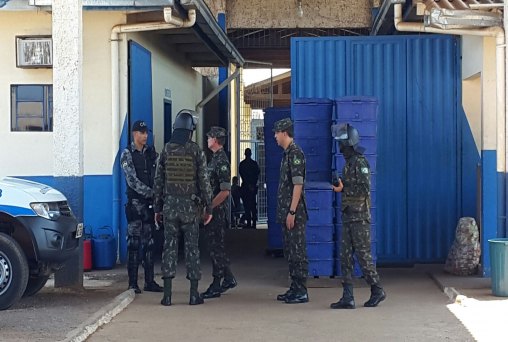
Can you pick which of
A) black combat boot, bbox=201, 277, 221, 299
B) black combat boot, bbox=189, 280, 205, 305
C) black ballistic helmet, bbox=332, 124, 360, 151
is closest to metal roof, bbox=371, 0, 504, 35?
black ballistic helmet, bbox=332, 124, 360, 151

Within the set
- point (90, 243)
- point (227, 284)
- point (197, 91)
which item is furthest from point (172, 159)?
point (197, 91)

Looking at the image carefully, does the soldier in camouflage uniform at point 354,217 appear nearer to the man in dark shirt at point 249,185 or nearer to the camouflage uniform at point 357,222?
the camouflage uniform at point 357,222

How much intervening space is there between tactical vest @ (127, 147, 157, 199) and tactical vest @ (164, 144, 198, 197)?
2.70ft

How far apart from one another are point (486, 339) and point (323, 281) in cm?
371

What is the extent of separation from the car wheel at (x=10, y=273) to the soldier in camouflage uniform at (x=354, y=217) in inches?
131

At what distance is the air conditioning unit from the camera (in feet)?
41.4

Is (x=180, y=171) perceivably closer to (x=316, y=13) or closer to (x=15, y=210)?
(x=15, y=210)

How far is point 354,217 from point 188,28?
616 cm

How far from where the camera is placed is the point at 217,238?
10.1 meters

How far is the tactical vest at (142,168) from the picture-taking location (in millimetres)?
10000

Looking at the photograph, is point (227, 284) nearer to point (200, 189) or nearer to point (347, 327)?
point (200, 189)

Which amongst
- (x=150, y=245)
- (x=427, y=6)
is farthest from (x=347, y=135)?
(x=427, y=6)

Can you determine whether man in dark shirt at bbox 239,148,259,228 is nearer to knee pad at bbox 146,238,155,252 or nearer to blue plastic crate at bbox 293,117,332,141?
blue plastic crate at bbox 293,117,332,141

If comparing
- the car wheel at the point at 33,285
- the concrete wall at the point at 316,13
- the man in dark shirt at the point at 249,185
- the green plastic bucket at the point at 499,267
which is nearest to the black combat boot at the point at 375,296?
the green plastic bucket at the point at 499,267
